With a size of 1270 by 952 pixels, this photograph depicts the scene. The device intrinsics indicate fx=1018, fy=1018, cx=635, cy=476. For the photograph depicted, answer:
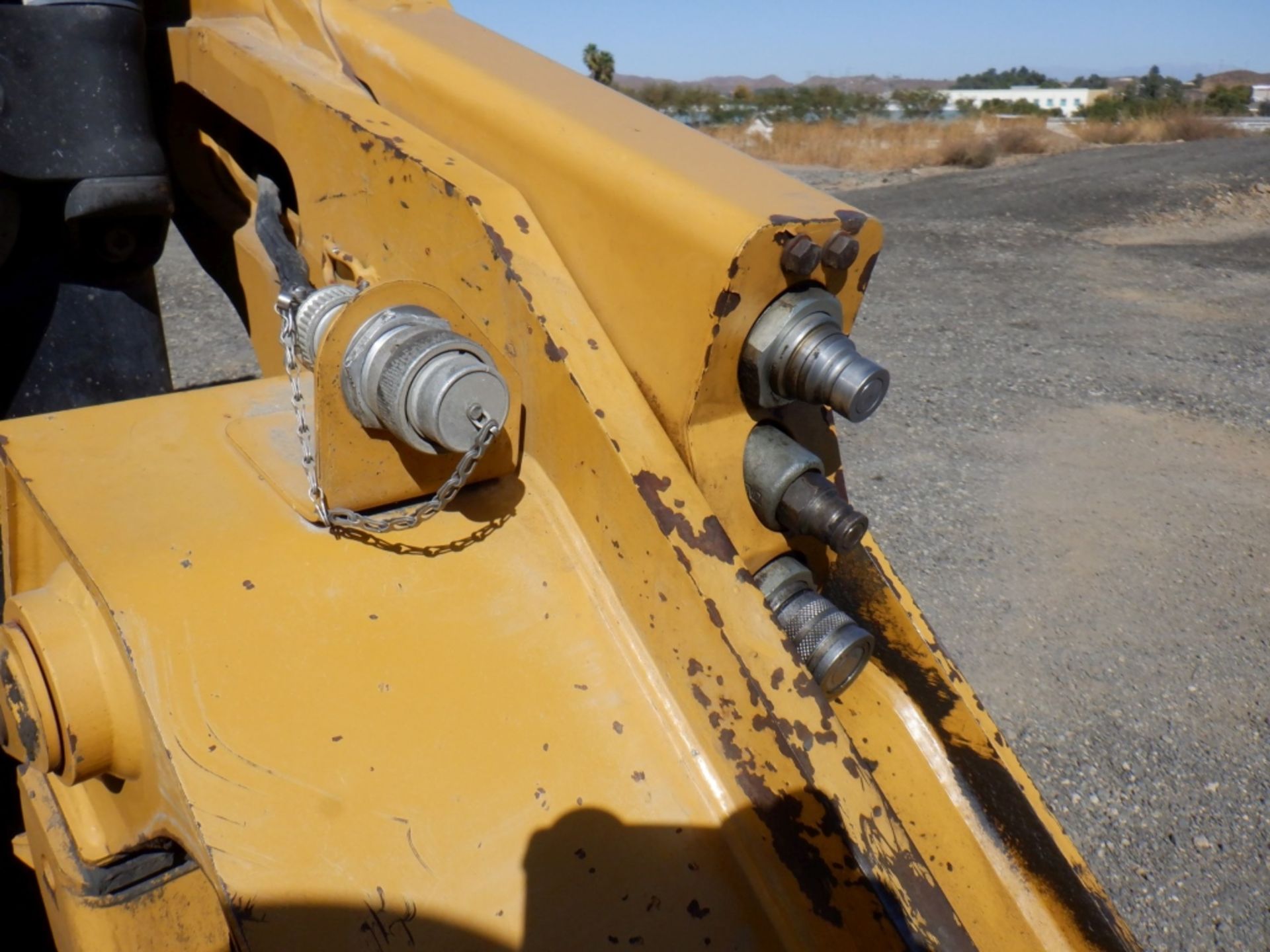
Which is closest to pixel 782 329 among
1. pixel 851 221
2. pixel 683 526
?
pixel 851 221

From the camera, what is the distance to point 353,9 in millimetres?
1756

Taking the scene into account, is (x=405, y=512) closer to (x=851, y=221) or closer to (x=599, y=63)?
(x=851, y=221)

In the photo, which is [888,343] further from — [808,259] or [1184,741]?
[808,259]

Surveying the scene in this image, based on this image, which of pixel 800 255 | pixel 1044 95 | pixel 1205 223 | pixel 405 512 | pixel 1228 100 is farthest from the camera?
pixel 1044 95

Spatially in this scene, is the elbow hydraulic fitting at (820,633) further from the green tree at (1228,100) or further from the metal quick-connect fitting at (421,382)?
the green tree at (1228,100)

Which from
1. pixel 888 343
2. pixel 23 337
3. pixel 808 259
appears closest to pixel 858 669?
pixel 808 259

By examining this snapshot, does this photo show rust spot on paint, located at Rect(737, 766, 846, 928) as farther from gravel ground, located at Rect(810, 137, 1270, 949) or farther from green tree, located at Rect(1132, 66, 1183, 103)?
green tree, located at Rect(1132, 66, 1183, 103)

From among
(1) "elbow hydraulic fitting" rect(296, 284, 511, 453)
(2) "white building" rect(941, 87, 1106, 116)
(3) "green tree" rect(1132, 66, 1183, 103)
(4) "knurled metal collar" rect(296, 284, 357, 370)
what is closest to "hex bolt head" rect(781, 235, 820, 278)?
(1) "elbow hydraulic fitting" rect(296, 284, 511, 453)

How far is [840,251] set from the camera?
1.26 meters

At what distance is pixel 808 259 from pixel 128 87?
116 cm

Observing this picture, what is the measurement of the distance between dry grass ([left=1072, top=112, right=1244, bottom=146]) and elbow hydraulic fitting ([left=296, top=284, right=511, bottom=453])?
20.9 meters

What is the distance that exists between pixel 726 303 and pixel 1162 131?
73.0 ft

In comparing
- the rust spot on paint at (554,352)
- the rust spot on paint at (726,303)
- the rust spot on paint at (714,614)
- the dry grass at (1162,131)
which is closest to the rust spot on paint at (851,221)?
the rust spot on paint at (726,303)

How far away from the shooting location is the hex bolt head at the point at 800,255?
1220mm
